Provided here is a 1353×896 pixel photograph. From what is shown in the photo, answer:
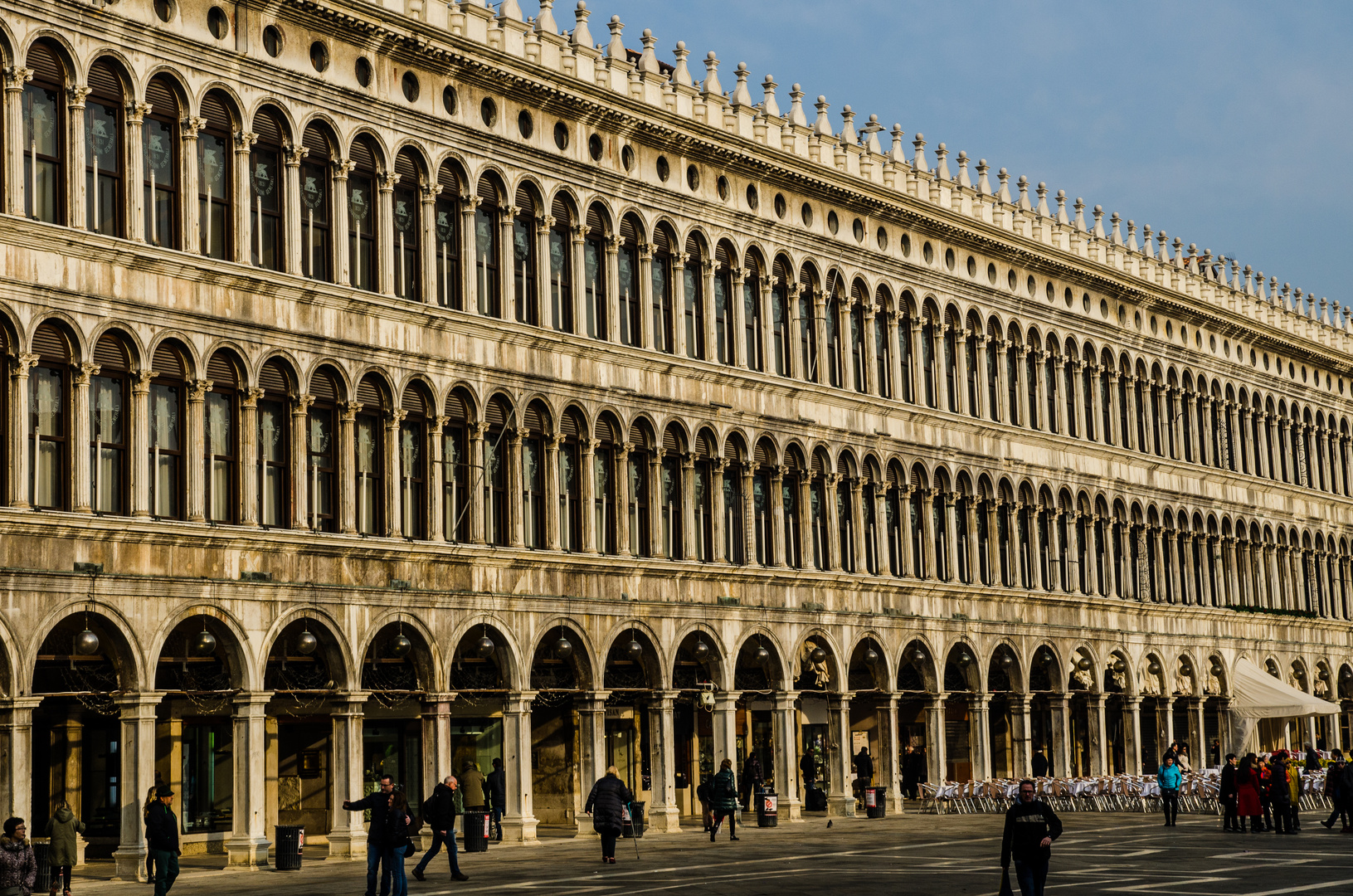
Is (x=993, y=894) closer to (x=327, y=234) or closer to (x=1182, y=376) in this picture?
(x=327, y=234)

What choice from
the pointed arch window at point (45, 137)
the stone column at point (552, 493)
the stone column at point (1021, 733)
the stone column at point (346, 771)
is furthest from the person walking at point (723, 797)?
the stone column at point (1021, 733)

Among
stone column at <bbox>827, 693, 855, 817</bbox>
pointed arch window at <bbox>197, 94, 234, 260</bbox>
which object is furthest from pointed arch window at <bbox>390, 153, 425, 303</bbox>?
stone column at <bbox>827, 693, 855, 817</bbox>

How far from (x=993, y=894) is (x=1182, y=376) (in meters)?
40.7

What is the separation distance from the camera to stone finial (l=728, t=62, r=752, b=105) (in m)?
43.7

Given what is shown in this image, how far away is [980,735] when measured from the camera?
48906 mm

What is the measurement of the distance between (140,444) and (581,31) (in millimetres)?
13949

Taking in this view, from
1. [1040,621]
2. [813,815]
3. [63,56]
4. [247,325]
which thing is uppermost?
[63,56]

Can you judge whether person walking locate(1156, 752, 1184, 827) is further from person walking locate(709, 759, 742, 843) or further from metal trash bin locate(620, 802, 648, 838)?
metal trash bin locate(620, 802, 648, 838)

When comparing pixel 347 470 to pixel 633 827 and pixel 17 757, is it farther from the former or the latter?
pixel 17 757

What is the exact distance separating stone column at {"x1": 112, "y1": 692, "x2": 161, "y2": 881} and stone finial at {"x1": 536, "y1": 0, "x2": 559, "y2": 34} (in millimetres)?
15420

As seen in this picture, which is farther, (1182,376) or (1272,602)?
(1272,602)

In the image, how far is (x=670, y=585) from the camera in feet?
132

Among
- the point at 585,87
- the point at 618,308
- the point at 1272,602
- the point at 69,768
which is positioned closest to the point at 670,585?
the point at 618,308

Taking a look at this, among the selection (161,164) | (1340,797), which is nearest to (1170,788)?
(1340,797)
